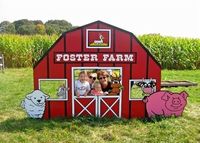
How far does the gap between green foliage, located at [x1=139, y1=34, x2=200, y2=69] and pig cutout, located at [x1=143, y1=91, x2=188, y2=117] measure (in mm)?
13204

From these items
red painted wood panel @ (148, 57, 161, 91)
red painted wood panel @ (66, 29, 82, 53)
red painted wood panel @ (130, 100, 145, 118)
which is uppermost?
red painted wood panel @ (66, 29, 82, 53)

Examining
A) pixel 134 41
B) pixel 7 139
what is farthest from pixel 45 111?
pixel 134 41

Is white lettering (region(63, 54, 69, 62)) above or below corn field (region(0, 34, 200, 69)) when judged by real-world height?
below

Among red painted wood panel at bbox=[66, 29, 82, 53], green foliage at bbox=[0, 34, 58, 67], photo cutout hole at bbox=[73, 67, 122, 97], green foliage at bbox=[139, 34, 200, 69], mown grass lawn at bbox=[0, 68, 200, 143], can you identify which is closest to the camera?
mown grass lawn at bbox=[0, 68, 200, 143]

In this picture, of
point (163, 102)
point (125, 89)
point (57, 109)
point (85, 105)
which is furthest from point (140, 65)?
point (57, 109)

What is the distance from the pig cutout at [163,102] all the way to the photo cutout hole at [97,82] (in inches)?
29.2

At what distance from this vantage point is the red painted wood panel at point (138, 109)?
301 inches

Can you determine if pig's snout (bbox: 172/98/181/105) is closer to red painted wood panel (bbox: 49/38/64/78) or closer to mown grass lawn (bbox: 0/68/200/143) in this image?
mown grass lawn (bbox: 0/68/200/143)

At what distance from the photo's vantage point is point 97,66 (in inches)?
293

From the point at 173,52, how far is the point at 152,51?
1300 mm

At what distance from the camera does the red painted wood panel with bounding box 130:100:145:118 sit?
7.64 m

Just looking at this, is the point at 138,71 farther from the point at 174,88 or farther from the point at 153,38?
the point at 153,38

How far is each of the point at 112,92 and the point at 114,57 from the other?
77 centimetres

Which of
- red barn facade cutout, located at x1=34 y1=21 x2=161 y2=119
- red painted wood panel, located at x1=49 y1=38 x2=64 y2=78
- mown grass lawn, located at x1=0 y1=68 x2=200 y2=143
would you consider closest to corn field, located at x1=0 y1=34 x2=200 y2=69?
mown grass lawn, located at x1=0 y1=68 x2=200 y2=143
